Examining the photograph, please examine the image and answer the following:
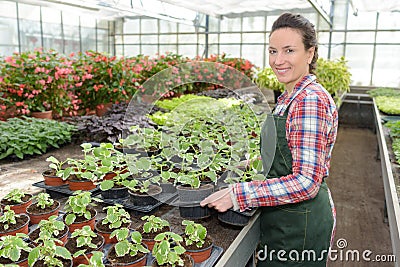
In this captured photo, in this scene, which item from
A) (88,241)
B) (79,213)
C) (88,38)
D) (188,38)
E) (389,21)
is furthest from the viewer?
(188,38)

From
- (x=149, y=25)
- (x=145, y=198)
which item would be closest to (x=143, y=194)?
(x=145, y=198)

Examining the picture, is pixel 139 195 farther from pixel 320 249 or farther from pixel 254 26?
pixel 254 26

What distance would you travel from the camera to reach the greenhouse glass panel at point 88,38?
1218cm

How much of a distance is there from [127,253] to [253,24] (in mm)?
11178

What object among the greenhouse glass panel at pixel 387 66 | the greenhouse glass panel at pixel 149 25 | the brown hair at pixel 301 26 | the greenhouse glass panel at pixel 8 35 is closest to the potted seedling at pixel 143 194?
the brown hair at pixel 301 26

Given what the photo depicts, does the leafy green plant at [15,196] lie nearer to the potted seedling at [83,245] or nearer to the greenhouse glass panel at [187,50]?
the potted seedling at [83,245]

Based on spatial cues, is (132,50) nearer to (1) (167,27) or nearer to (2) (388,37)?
(1) (167,27)

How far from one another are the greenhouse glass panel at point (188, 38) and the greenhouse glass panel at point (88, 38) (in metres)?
2.96

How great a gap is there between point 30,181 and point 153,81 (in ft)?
2.99

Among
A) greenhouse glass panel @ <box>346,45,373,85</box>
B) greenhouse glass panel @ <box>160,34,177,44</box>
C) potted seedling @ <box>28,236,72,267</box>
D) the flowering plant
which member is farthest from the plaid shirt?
greenhouse glass panel @ <box>160,34,177,44</box>

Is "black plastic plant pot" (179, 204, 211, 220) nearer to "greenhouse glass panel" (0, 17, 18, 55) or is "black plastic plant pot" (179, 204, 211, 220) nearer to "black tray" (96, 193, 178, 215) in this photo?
"black tray" (96, 193, 178, 215)

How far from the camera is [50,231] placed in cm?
120

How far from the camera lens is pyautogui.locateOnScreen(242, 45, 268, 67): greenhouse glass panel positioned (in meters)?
11.4

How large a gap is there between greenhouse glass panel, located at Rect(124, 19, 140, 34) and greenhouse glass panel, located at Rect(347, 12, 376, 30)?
7072mm
